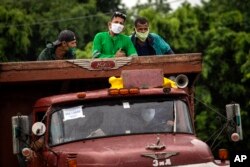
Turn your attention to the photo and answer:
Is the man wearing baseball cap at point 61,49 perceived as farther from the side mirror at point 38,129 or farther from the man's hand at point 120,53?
the side mirror at point 38,129

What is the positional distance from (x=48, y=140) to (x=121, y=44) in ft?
8.23

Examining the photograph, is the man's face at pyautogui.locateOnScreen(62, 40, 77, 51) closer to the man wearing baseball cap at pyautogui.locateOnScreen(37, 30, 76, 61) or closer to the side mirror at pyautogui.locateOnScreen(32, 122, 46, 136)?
the man wearing baseball cap at pyautogui.locateOnScreen(37, 30, 76, 61)

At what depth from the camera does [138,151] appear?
352 inches

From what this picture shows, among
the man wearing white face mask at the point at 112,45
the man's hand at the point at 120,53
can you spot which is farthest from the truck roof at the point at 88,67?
the man wearing white face mask at the point at 112,45

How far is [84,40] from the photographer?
39.3 meters

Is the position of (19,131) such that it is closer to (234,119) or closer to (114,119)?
(114,119)

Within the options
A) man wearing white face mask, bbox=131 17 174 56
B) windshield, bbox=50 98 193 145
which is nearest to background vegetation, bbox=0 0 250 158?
man wearing white face mask, bbox=131 17 174 56

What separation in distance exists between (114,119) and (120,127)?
4.5 inches

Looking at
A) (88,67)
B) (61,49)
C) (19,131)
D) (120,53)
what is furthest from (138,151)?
(61,49)

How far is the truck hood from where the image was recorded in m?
8.87

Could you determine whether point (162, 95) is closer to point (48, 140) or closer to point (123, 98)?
point (123, 98)

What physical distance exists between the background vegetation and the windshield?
1671 cm

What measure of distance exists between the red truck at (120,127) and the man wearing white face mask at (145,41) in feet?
5.42

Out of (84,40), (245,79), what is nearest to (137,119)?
(245,79)
